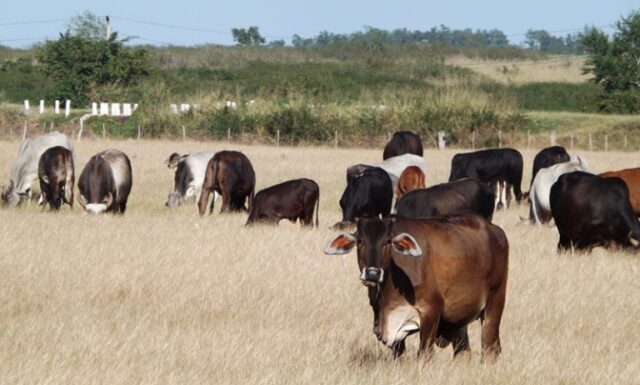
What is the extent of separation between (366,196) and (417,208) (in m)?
3.19

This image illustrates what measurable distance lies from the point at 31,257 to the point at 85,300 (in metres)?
2.32

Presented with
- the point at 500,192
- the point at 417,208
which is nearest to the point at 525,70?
the point at 500,192

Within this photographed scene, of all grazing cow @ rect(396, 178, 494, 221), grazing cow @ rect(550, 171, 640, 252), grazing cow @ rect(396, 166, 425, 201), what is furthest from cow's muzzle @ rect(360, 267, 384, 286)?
grazing cow @ rect(396, 166, 425, 201)

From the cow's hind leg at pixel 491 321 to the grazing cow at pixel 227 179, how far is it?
11.5 meters

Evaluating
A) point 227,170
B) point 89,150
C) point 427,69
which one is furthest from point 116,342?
point 427,69

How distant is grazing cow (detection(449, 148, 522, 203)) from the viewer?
76.2ft

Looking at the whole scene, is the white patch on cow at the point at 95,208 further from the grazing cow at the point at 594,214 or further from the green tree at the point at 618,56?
the green tree at the point at 618,56

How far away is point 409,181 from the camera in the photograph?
18.2m

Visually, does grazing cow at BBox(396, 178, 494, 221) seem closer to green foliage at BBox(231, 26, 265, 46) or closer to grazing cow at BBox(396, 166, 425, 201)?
grazing cow at BBox(396, 166, 425, 201)

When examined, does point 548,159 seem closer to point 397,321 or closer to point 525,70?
point 397,321

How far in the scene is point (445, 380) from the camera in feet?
25.7

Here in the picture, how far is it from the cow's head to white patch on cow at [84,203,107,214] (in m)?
11.5

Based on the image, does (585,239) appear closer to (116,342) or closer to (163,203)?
(116,342)

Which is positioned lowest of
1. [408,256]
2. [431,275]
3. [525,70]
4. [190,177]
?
[190,177]
